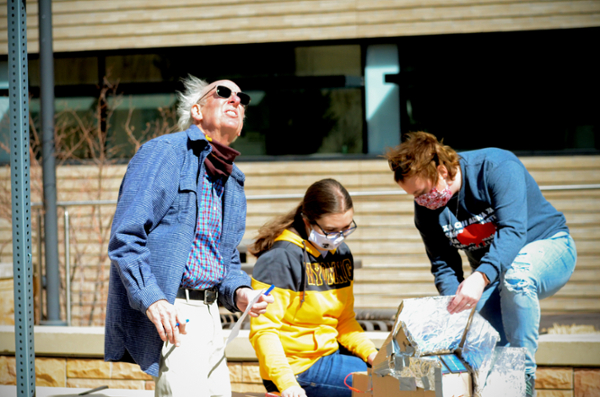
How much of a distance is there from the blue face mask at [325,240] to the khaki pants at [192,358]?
25.9 inches

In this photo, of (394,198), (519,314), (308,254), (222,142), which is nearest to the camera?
(222,142)

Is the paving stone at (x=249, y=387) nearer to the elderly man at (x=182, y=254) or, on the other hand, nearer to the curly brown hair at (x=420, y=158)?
the elderly man at (x=182, y=254)

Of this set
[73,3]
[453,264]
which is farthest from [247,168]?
[453,264]

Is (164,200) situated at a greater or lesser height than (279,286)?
greater

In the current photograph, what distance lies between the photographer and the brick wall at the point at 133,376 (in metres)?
3.50

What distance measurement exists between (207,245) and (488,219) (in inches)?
51.9

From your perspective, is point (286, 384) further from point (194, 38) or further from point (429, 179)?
point (194, 38)

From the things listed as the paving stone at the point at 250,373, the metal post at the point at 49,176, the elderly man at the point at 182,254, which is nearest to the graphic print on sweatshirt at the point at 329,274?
the elderly man at the point at 182,254

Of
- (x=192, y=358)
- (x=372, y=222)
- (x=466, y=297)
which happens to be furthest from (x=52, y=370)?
(x=372, y=222)

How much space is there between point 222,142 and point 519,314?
144 centimetres

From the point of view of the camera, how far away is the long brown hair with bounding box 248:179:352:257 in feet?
8.55

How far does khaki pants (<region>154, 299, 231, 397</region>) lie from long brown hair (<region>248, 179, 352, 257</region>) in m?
0.61

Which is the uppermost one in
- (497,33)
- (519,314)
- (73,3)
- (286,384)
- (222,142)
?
(73,3)

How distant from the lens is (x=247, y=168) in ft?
23.1
